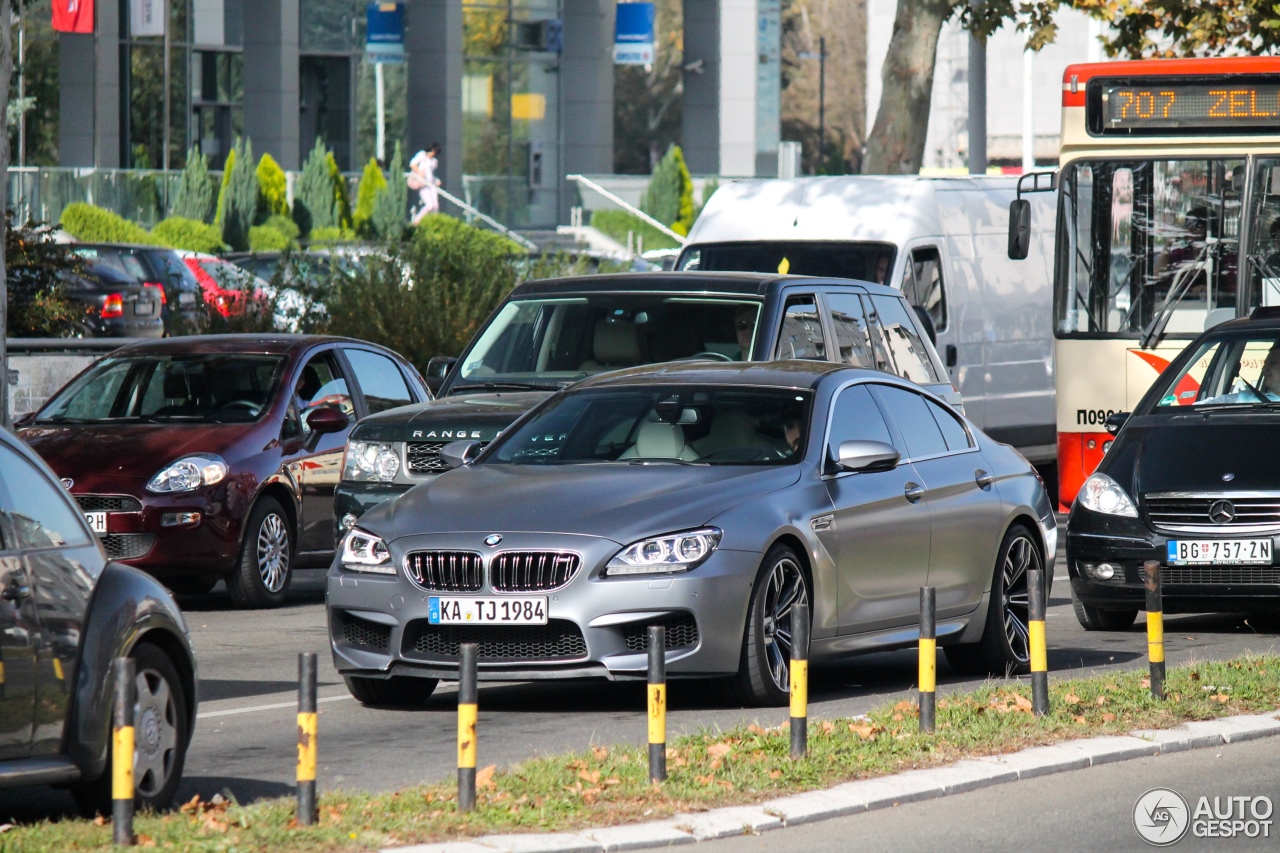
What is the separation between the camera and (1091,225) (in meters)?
16.4

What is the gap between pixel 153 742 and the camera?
715 centimetres

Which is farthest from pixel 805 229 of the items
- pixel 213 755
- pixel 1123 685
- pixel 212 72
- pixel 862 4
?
pixel 862 4

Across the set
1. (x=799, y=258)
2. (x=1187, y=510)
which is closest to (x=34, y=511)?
(x=1187, y=510)

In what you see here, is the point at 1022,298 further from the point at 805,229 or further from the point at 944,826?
the point at 944,826

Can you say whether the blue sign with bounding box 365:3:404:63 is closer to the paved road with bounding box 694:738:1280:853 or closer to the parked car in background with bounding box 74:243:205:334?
the parked car in background with bounding box 74:243:205:334

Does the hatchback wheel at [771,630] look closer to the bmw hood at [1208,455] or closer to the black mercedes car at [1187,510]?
the black mercedes car at [1187,510]

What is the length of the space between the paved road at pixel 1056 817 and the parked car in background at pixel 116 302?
64.9ft

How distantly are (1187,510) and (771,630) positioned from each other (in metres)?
3.92

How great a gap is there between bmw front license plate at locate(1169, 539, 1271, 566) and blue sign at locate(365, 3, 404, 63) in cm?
4190

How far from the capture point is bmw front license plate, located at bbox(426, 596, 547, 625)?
9.12m

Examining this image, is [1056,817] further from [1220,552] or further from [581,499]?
[1220,552]

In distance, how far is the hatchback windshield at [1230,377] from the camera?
13.6 m

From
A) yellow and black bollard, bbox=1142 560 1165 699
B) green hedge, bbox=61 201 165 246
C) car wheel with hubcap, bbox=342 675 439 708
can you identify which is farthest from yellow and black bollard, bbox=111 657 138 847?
green hedge, bbox=61 201 165 246

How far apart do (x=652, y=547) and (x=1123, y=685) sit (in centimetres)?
227
